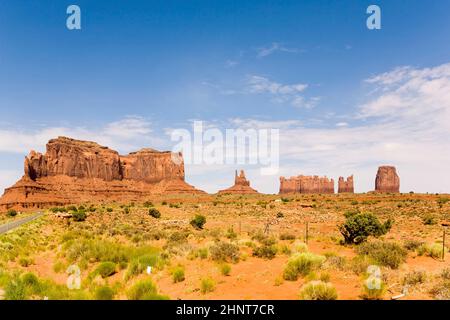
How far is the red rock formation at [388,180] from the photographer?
7087 inches

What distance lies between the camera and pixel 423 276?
10.9m

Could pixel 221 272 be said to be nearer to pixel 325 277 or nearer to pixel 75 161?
pixel 325 277

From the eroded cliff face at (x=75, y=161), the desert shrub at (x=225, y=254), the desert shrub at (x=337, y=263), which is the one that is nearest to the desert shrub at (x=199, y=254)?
the desert shrub at (x=225, y=254)

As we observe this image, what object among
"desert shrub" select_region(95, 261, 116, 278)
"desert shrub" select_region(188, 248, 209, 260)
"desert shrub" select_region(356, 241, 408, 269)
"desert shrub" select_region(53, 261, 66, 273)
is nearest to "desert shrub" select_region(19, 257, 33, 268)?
"desert shrub" select_region(53, 261, 66, 273)

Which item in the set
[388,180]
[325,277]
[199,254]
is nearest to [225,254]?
[199,254]

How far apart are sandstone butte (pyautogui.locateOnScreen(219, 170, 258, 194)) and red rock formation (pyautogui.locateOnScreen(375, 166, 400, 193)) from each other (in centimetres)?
6988

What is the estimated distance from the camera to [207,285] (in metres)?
11.1

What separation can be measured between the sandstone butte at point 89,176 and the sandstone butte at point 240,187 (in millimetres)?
18453

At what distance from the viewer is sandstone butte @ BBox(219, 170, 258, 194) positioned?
167 metres

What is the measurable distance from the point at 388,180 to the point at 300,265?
622 feet

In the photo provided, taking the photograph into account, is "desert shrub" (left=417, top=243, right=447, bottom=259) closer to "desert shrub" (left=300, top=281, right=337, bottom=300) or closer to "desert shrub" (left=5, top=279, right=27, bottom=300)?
"desert shrub" (left=300, top=281, right=337, bottom=300)
